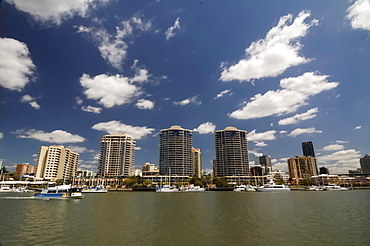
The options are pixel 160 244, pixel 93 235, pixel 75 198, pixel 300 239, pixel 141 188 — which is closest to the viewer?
pixel 160 244

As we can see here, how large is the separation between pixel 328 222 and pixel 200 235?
828 inches

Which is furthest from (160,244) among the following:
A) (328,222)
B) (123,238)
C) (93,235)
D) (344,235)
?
(328,222)

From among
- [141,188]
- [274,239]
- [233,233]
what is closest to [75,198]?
[233,233]

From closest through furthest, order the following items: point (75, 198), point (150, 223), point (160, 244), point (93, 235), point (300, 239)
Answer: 1. point (160, 244)
2. point (300, 239)
3. point (93, 235)
4. point (150, 223)
5. point (75, 198)

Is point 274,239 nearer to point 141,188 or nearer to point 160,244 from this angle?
point 160,244

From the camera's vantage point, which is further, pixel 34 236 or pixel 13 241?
pixel 34 236

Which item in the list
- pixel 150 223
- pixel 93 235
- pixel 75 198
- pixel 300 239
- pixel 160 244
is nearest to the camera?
pixel 160 244

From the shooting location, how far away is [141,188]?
182 m

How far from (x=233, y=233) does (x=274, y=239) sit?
480cm

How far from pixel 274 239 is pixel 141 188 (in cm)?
16950

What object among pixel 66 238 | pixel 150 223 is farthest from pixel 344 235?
pixel 66 238

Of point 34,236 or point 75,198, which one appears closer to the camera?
point 34,236

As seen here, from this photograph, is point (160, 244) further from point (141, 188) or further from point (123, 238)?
point (141, 188)

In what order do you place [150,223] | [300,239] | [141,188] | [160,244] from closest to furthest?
[160,244] → [300,239] → [150,223] → [141,188]
